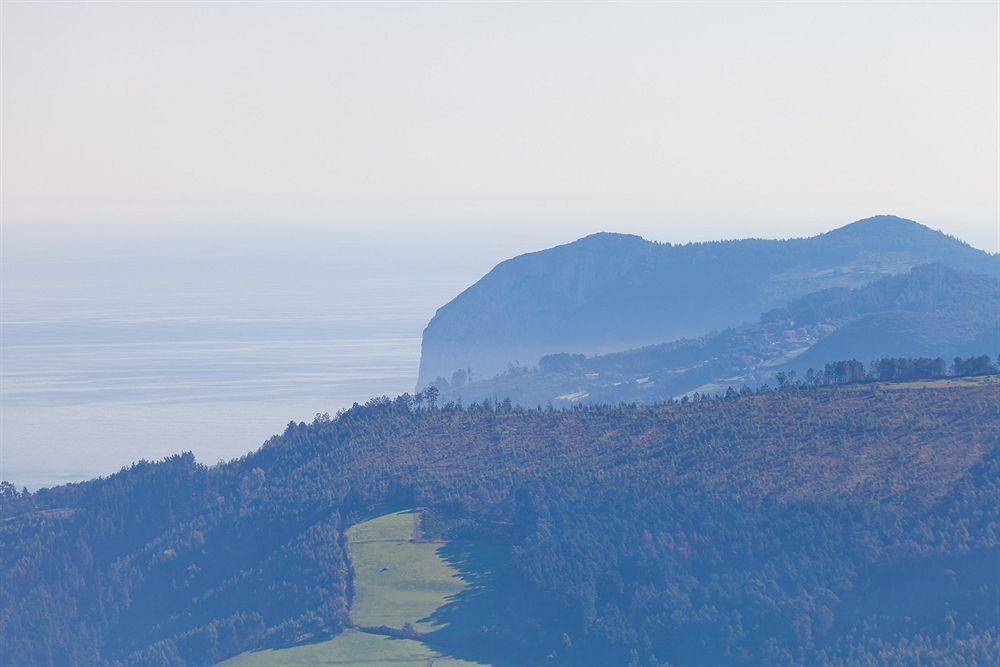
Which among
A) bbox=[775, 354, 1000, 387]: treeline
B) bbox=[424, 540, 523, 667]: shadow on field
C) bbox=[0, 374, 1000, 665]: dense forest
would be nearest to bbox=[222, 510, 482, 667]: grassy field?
bbox=[424, 540, 523, 667]: shadow on field

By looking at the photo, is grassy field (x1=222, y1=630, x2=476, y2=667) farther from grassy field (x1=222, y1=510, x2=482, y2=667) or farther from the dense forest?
the dense forest

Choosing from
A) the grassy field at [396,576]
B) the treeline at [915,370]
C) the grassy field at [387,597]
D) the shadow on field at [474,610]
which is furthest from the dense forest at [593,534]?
the grassy field at [387,597]

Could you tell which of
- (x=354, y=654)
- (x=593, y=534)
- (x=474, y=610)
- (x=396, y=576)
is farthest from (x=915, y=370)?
(x=354, y=654)

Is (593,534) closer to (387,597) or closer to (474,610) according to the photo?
(474,610)

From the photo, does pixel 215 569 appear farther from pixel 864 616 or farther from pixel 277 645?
pixel 864 616

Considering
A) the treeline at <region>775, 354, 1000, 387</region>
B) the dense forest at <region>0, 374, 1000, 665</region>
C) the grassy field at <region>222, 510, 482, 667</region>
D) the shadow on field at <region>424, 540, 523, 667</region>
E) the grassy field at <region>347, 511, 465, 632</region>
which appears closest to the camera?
the dense forest at <region>0, 374, 1000, 665</region>

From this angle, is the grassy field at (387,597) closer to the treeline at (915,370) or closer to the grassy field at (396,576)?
the grassy field at (396,576)

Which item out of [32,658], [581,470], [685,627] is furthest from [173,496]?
[685,627]
